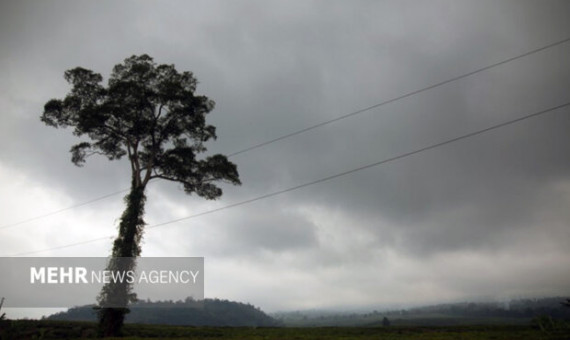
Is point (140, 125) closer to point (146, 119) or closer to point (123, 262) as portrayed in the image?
point (146, 119)

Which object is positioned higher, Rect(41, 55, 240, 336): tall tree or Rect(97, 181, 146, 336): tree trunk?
Rect(41, 55, 240, 336): tall tree

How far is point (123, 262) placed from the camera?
23.1m

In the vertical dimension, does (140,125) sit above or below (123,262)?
above

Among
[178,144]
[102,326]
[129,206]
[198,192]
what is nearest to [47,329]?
[102,326]

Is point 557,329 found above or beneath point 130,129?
beneath

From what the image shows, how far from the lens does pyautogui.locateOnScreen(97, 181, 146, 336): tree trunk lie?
21656 mm

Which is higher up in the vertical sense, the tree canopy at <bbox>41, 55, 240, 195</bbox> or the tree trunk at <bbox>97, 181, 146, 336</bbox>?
the tree canopy at <bbox>41, 55, 240, 195</bbox>

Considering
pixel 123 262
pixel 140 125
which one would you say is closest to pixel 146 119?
pixel 140 125

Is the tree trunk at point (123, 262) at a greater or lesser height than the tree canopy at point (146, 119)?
lesser

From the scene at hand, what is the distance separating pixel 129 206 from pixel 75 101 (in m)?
9.91

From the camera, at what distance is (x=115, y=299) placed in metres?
21.9

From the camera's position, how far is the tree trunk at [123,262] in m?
21.7

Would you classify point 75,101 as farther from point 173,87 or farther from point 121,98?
point 173,87

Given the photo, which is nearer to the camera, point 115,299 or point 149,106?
point 115,299
